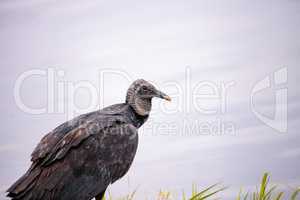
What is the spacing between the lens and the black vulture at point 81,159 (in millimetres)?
4977

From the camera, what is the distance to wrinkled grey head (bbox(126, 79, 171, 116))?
5.73 meters

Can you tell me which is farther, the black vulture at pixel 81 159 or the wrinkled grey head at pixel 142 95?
the wrinkled grey head at pixel 142 95

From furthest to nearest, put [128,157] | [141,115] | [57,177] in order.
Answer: [141,115] → [128,157] → [57,177]

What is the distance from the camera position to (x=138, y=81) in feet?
19.2

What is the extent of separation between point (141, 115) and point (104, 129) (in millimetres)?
587

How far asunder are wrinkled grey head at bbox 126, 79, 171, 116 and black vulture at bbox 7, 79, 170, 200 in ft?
0.78

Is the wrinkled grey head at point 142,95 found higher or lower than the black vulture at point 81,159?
higher

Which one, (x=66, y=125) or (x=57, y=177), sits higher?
(x=66, y=125)

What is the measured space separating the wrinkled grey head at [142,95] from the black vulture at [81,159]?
0.24 m

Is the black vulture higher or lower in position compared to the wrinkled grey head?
lower

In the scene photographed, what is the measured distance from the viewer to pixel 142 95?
19.0 feet

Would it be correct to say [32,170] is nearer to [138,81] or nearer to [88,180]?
[88,180]

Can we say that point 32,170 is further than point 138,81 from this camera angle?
No

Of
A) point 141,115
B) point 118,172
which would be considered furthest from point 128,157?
point 141,115
